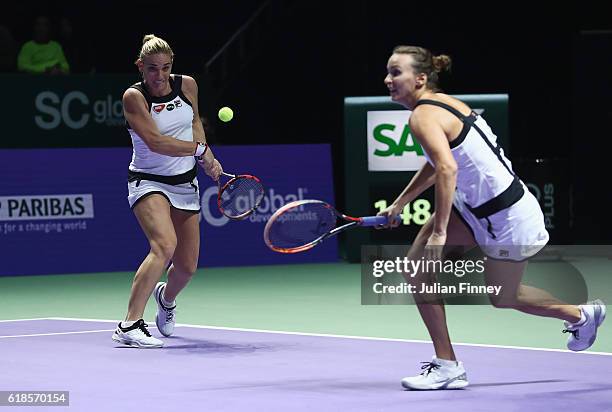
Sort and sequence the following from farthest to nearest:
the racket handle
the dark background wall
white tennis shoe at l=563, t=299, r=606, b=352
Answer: the dark background wall < white tennis shoe at l=563, t=299, r=606, b=352 < the racket handle

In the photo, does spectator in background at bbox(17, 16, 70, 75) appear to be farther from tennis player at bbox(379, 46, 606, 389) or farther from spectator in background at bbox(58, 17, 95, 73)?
tennis player at bbox(379, 46, 606, 389)

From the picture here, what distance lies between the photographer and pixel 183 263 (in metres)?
9.47

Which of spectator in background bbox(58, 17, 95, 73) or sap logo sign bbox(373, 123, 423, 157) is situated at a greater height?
spectator in background bbox(58, 17, 95, 73)

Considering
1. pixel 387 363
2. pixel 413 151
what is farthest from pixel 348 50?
pixel 387 363

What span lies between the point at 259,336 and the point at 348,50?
9198mm

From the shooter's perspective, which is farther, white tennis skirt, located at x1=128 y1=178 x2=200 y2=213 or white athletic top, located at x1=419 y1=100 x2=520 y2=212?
white tennis skirt, located at x1=128 y1=178 x2=200 y2=213

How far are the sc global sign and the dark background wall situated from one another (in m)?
2.37

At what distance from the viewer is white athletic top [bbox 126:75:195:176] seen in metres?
9.19

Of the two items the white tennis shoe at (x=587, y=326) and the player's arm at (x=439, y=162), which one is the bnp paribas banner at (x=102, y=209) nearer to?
the white tennis shoe at (x=587, y=326)

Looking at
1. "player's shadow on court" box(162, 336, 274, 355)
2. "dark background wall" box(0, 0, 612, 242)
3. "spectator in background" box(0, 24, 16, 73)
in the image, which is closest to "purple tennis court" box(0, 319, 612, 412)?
"player's shadow on court" box(162, 336, 274, 355)

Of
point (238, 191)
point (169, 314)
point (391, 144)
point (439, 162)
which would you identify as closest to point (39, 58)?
point (391, 144)

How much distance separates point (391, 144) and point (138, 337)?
6.02 metres

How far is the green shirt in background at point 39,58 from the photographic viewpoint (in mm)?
16656

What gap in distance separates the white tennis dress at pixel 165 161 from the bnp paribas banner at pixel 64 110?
727 centimetres
